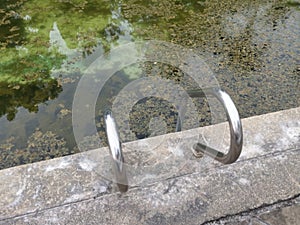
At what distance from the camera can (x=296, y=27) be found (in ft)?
→ 8.22

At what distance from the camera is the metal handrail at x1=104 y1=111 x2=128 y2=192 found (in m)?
0.81

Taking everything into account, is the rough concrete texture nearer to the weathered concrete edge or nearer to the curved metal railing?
the weathered concrete edge

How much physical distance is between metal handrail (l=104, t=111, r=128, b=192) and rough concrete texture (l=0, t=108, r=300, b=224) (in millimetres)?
194

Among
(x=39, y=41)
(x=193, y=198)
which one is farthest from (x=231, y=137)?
(x=39, y=41)

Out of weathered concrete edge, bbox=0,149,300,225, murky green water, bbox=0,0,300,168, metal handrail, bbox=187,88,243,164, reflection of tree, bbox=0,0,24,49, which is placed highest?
metal handrail, bbox=187,88,243,164

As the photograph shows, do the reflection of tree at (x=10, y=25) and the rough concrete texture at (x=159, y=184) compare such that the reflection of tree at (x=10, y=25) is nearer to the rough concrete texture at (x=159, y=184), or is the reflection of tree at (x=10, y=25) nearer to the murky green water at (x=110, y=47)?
the murky green water at (x=110, y=47)

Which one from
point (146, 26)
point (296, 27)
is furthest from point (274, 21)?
point (146, 26)

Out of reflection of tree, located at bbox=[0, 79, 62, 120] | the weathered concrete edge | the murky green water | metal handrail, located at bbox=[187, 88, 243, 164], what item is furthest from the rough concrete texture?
reflection of tree, located at bbox=[0, 79, 62, 120]

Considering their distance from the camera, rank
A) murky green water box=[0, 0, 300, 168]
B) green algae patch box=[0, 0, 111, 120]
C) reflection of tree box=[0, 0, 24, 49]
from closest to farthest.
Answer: murky green water box=[0, 0, 300, 168] → green algae patch box=[0, 0, 111, 120] → reflection of tree box=[0, 0, 24, 49]

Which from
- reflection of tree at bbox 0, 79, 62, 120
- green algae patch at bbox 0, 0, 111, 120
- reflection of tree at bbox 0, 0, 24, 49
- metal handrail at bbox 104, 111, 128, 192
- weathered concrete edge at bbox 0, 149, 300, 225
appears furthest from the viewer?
reflection of tree at bbox 0, 0, 24, 49

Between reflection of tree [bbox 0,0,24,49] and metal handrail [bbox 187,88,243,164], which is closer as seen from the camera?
metal handrail [bbox 187,88,243,164]

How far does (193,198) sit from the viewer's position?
40.7 inches

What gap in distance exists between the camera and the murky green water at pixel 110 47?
1.81 meters

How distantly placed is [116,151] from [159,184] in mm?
321
